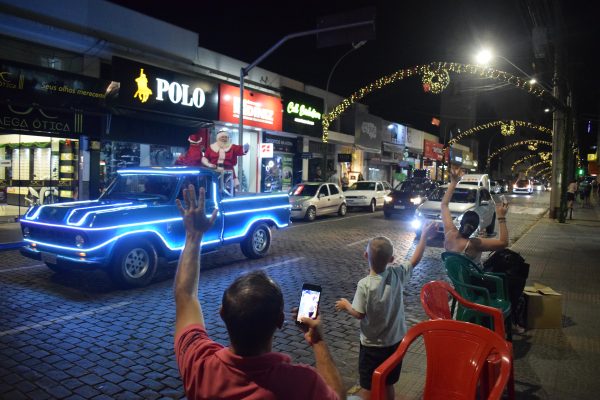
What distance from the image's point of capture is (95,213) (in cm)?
713

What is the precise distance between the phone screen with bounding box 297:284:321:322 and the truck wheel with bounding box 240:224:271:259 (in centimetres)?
797

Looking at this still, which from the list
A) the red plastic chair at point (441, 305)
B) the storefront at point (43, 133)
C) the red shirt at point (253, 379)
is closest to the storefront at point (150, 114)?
the storefront at point (43, 133)

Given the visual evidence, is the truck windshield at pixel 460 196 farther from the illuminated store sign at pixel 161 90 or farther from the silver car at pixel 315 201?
the illuminated store sign at pixel 161 90

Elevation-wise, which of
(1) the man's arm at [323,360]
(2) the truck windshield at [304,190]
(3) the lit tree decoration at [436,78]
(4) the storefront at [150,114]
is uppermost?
(3) the lit tree decoration at [436,78]

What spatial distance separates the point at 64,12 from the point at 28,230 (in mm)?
9974

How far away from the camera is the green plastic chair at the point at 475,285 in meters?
4.57

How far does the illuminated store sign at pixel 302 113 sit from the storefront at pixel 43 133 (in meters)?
11.1

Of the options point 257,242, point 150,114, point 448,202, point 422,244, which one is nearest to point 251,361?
point 422,244

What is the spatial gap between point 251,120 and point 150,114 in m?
5.55

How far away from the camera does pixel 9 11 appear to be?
1338cm

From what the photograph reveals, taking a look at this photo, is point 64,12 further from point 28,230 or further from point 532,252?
point 532,252

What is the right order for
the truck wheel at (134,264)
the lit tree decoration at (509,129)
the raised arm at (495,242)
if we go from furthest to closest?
the lit tree decoration at (509,129) < the truck wheel at (134,264) < the raised arm at (495,242)

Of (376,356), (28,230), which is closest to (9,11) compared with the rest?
(28,230)

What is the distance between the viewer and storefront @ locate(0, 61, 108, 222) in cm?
1375
